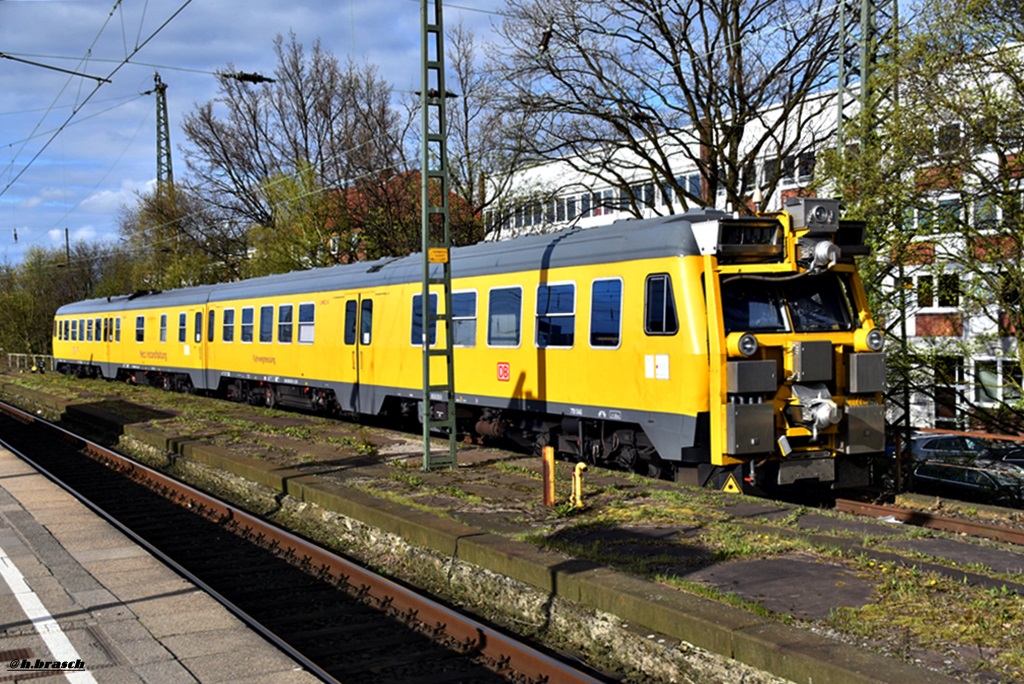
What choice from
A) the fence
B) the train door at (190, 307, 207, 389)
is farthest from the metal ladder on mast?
the fence

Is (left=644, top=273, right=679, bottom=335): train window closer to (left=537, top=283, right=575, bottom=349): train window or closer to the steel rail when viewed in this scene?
(left=537, top=283, right=575, bottom=349): train window

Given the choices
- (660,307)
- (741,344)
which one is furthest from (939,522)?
(660,307)

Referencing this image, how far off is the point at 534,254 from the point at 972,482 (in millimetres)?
7203

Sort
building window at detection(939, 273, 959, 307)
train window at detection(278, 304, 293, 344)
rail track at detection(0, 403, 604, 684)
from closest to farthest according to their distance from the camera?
rail track at detection(0, 403, 604, 684)
building window at detection(939, 273, 959, 307)
train window at detection(278, 304, 293, 344)

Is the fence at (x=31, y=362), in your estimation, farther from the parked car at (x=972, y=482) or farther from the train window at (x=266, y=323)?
the parked car at (x=972, y=482)

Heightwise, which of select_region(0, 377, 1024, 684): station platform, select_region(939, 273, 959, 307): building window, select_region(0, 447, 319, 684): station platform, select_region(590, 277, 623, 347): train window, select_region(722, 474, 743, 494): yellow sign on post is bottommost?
select_region(0, 447, 319, 684): station platform

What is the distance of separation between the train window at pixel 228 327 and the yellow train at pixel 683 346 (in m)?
9.72

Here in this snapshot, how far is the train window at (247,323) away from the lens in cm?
2394

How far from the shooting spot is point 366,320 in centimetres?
1853

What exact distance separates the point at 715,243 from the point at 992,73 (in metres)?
4.68

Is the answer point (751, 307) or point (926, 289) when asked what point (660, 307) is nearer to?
point (751, 307)

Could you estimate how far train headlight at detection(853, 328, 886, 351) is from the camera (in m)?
11.4

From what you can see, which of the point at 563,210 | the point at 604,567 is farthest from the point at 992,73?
the point at 563,210

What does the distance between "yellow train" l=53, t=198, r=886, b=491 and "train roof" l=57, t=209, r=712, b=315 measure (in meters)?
0.03
